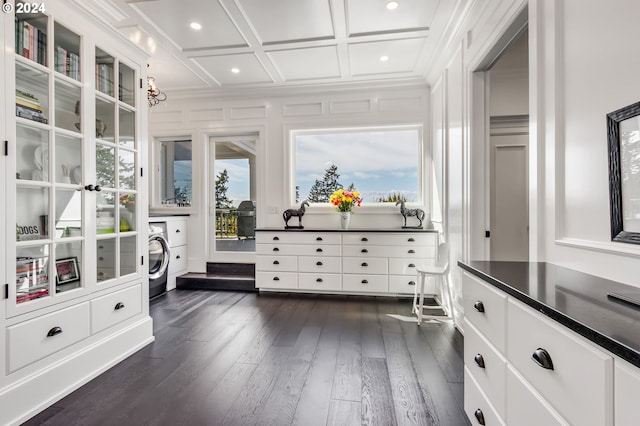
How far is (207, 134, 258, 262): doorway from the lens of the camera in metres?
4.51

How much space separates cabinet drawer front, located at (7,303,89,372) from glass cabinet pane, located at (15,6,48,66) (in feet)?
4.87

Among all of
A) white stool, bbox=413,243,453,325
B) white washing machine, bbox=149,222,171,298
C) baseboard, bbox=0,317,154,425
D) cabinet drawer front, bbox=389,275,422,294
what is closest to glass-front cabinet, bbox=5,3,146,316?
baseboard, bbox=0,317,154,425

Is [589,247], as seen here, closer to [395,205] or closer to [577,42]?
[577,42]

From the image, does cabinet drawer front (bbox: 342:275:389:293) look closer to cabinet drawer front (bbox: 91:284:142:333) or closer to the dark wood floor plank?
the dark wood floor plank

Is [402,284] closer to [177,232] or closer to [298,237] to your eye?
[298,237]

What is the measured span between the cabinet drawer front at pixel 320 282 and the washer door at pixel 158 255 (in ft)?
5.49

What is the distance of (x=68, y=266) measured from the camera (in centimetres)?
187

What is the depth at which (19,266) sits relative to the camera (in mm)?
1597

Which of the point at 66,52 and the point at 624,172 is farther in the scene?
the point at 66,52

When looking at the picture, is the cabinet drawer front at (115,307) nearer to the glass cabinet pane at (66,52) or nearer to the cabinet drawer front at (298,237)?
the glass cabinet pane at (66,52)

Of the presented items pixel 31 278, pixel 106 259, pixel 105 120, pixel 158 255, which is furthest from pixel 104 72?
pixel 158 255

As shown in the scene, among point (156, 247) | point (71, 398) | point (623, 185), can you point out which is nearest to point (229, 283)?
point (156, 247)

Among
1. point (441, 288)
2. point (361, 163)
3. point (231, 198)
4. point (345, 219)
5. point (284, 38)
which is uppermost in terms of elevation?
point (284, 38)

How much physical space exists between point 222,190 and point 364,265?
97.8 inches
